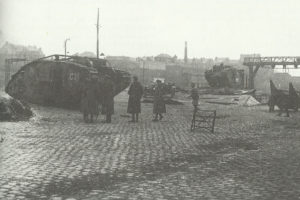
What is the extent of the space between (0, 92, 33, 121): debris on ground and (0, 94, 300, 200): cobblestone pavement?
3.00 ft

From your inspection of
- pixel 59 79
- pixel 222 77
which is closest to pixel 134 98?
pixel 59 79

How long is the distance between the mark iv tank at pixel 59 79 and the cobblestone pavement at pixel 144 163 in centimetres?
729

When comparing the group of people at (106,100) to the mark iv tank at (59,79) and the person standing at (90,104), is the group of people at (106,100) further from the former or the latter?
the mark iv tank at (59,79)

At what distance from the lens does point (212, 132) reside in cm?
1365

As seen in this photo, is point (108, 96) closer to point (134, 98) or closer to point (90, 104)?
point (90, 104)

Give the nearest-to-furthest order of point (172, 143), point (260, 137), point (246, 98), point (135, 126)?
point (172, 143) → point (260, 137) → point (135, 126) → point (246, 98)

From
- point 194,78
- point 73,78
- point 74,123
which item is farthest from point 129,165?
point 194,78

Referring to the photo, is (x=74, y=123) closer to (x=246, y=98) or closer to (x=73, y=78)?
(x=73, y=78)

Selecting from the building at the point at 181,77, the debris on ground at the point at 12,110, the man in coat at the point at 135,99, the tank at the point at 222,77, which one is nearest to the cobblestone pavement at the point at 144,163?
the debris on ground at the point at 12,110

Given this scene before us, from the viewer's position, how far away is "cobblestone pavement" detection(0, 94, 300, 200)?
20.9 ft

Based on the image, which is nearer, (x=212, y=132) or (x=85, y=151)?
(x=85, y=151)

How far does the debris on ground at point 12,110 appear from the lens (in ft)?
49.5

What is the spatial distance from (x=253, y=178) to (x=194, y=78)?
69914 mm

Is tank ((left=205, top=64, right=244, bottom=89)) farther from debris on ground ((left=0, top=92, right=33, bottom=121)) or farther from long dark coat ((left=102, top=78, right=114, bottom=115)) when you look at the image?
debris on ground ((left=0, top=92, right=33, bottom=121))
